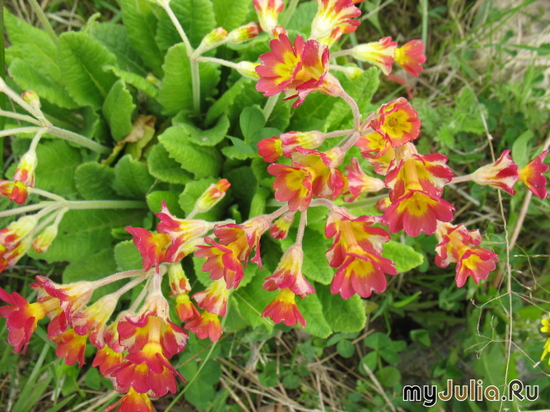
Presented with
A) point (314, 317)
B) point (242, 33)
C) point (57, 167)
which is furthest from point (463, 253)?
point (57, 167)

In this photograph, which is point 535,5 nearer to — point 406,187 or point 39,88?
point 406,187

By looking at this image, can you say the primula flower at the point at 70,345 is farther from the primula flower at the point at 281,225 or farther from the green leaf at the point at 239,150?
the green leaf at the point at 239,150

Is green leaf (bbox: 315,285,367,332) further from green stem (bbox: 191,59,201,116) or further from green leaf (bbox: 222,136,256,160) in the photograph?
green stem (bbox: 191,59,201,116)

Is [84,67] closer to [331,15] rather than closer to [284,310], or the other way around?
[331,15]

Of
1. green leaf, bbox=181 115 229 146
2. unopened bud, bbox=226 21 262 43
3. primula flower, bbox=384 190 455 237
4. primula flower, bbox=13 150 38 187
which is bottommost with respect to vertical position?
green leaf, bbox=181 115 229 146

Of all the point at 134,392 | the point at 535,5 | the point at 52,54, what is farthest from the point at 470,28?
the point at 134,392

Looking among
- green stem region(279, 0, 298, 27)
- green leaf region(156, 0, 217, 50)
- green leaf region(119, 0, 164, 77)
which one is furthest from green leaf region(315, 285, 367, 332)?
green leaf region(119, 0, 164, 77)

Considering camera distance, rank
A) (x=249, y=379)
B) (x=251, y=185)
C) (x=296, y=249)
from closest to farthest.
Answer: (x=296, y=249) → (x=251, y=185) → (x=249, y=379)
